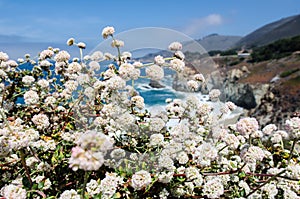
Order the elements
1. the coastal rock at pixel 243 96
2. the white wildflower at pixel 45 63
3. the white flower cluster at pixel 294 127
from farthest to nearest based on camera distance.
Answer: the coastal rock at pixel 243 96
the white wildflower at pixel 45 63
the white flower cluster at pixel 294 127

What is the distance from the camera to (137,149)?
230cm

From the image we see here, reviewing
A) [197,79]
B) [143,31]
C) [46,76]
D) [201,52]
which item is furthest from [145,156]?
[46,76]

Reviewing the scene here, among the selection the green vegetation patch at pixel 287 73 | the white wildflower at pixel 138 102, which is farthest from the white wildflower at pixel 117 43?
the green vegetation patch at pixel 287 73

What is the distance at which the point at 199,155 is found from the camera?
215 cm

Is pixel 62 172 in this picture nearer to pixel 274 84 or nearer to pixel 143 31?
pixel 143 31

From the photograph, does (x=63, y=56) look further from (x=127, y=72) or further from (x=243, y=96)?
(x=243, y=96)

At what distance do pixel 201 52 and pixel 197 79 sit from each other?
2.38 ft

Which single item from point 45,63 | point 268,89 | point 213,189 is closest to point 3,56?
point 45,63

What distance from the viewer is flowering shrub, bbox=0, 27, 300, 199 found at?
1.91 m

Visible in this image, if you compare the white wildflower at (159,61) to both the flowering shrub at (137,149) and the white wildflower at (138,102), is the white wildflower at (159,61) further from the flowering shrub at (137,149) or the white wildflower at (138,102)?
the white wildflower at (138,102)

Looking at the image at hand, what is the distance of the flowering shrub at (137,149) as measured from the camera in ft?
6.27

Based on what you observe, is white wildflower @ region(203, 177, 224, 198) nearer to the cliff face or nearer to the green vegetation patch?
the cliff face

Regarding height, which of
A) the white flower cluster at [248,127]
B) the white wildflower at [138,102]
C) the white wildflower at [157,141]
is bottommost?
the white wildflower at [157,141]

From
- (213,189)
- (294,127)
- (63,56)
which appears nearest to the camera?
(213,189)
